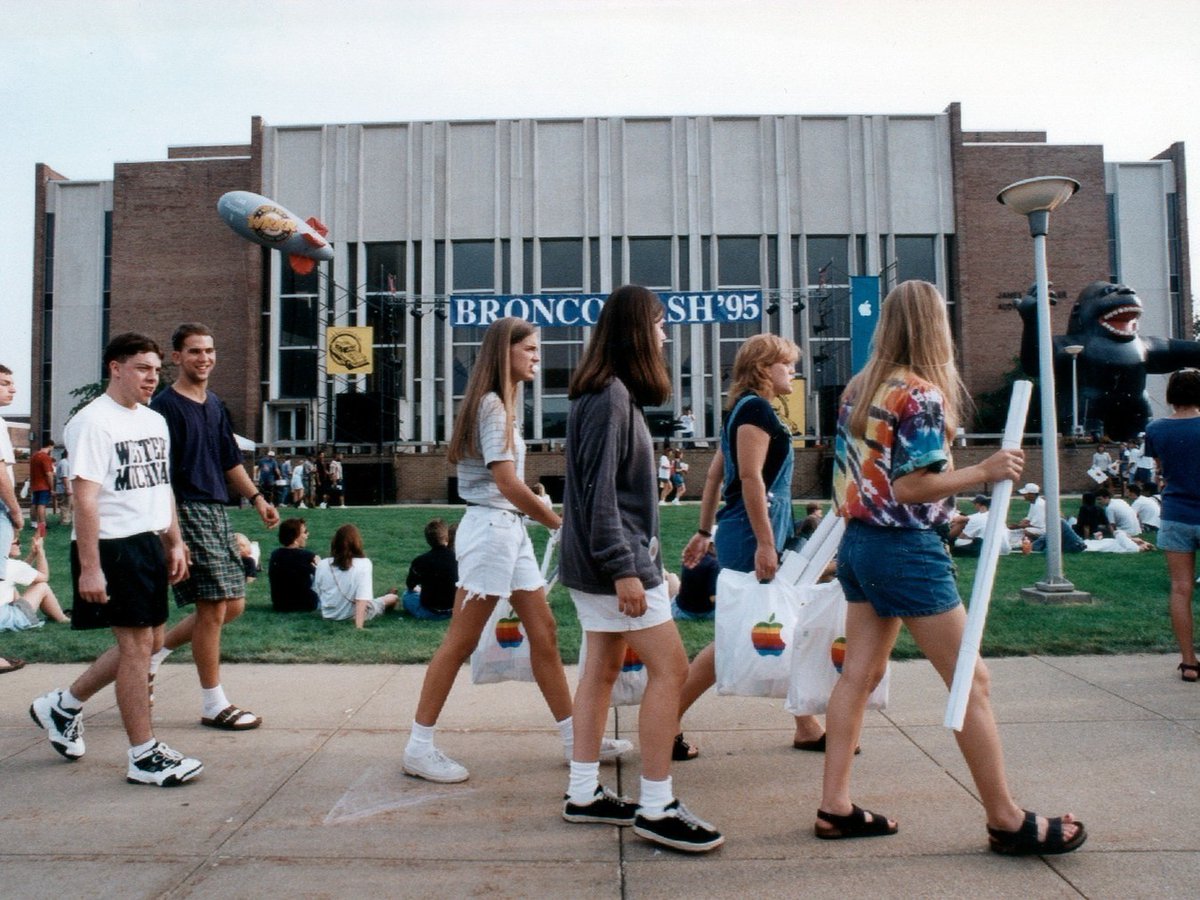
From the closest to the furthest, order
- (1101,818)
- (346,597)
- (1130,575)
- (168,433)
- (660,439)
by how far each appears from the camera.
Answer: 1. (1101,818)
2. (168,433)
3. (346,597)
4. (1130,575)
5. (660,439)

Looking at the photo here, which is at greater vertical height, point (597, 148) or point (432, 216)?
point (597, 148)

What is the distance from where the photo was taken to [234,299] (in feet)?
116

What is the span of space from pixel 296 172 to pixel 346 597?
3015 cm

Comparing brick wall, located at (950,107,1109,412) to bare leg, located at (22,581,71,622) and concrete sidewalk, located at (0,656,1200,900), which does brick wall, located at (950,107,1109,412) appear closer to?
concrete sidewalk, located at (0,656,1200,900)

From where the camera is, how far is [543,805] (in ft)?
11.1

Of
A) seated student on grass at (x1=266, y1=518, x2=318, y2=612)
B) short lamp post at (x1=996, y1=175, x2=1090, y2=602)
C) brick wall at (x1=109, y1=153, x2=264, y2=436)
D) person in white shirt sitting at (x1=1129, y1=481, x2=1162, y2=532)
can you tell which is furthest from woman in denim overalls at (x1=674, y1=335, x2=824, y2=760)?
brick wall at (x1=109, y1=153, x2=264, y2=436)

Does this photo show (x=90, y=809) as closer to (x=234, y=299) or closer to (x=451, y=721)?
(x=451, y=721)

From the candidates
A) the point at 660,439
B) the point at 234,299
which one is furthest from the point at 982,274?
the point at 234,299

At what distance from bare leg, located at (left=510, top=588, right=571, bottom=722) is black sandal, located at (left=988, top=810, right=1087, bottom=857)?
1.72 metres

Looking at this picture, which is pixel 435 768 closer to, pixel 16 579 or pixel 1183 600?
pixel 1183 600

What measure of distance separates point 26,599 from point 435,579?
10.8 feet

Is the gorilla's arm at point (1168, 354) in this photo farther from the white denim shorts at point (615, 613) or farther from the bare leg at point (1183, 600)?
the white denim shorts at point (615, 613)

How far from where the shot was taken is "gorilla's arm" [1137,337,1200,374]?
1588cm

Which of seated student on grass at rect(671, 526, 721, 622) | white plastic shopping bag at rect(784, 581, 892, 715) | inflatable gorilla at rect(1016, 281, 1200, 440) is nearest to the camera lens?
white plastic shopping bag at rect(784, 581, 892, 715)
